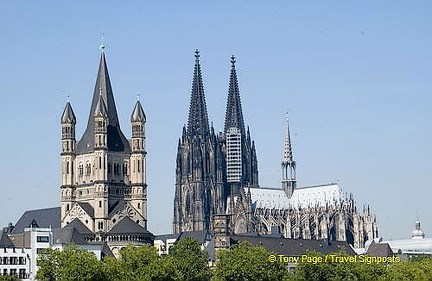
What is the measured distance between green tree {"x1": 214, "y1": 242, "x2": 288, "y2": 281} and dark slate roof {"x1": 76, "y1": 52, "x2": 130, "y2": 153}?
37.1 metres

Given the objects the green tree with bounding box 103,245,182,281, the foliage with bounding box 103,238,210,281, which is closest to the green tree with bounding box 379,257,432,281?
the foliage with bounding box 103,238,210,281

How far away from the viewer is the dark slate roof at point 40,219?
7052 inches

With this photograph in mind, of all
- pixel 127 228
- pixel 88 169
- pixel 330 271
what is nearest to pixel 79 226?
pixel 127 228

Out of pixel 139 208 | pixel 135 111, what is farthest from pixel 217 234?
pixel 135 111

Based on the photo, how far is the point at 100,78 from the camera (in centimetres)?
17650

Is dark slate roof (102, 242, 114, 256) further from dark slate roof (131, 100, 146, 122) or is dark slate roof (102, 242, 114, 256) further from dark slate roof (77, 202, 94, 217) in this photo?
dark slate roof (131, 100, 146, 122)

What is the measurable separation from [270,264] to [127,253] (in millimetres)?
18520

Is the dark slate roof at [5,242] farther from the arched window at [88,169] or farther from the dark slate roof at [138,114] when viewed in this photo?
the dark slate roof at [138,114]

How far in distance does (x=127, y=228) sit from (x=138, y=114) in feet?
65.8

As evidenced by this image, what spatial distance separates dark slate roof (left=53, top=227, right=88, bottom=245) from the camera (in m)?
153

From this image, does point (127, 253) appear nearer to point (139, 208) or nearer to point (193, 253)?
point (193, 253)

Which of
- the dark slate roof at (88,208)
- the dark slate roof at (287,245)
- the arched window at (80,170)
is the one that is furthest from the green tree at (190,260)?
the arched window at (80,170)

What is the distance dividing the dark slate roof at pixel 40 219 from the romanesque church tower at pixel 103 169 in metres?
5.47

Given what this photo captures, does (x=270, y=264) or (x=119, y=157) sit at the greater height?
(x=119, y=157)
